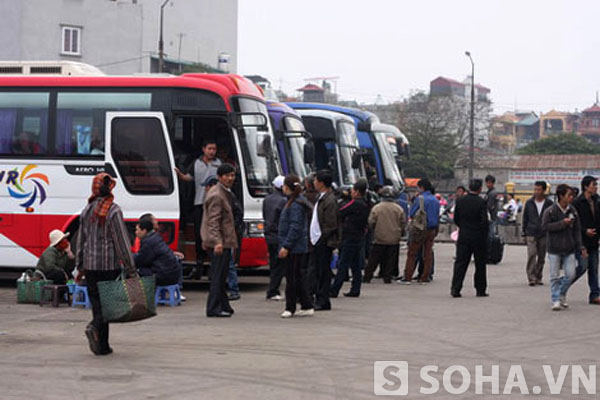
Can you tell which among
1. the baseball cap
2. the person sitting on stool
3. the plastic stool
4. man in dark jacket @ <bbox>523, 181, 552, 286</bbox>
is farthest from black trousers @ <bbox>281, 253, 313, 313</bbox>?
man in dark jacket @ <bbox>523, 181, 552, 286</bbox>

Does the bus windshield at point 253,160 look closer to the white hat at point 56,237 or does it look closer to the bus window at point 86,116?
the bus window at point 86,116

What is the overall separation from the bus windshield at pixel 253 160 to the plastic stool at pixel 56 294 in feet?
11.7

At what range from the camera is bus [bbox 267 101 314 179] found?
18.8 m

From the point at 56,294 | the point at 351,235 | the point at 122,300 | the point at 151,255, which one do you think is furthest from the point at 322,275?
the point at 122,300

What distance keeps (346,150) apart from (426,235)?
669 cm

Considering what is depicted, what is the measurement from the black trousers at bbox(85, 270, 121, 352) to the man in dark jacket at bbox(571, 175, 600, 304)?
7993 millimetres

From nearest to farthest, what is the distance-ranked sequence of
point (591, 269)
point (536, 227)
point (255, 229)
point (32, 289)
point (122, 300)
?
1. point (122, 300)
2. point (32, 289)
3. point (591, 269)
4. point (255, 229)
5. point (536, 227)

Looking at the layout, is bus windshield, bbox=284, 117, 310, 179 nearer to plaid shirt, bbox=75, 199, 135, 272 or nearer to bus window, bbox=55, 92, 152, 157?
bus window, bbox=55, 92, 152, 157

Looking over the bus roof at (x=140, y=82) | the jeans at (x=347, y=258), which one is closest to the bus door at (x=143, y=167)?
the bus roof at (x=140, y=82)

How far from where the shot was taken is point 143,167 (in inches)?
633

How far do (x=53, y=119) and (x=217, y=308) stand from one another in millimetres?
5398

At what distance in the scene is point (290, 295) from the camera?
1286 cm

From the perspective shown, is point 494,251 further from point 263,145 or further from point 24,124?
point 24,124

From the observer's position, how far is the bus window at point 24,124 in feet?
53.8
